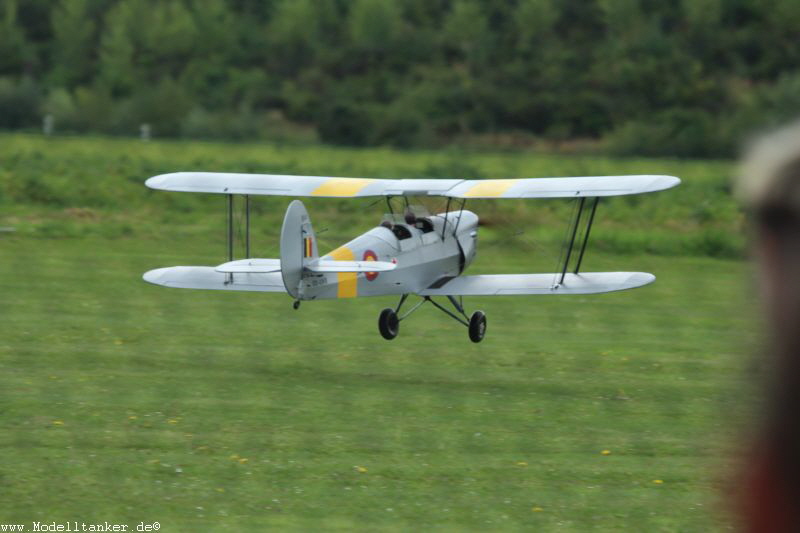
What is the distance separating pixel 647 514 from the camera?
29.0 feet

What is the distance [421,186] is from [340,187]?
142 centimetres

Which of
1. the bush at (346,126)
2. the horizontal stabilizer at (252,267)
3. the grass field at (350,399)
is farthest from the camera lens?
the bush at (346,126)

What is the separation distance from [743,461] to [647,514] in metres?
8.37

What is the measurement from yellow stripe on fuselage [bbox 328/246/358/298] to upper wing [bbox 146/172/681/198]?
1.52 meters

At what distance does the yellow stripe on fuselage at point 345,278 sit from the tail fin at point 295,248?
36 centimetres

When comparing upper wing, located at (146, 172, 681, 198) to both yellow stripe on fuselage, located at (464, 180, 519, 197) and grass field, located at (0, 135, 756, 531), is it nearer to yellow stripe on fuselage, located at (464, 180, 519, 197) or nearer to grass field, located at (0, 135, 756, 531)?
yellow stripe on fuselage, located at (464, 180, 519, 197)

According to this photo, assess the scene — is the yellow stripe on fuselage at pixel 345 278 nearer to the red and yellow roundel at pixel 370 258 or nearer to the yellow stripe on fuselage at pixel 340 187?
the red and yellow roundel at pixel 370 258

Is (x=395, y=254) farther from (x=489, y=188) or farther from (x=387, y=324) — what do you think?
(x=489, y=188)

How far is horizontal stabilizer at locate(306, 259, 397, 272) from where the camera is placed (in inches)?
525

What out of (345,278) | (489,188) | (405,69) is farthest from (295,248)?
(405,69)

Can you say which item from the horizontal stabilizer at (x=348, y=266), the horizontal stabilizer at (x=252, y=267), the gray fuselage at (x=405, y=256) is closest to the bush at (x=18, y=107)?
the gray fuselage at (x=405, y=256)

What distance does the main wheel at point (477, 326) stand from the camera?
16.2 meters

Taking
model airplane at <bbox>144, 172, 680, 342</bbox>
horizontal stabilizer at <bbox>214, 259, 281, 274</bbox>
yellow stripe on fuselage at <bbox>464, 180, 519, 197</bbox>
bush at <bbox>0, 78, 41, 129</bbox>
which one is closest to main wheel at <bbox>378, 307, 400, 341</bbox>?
model airplane at <bbox>144, 172, 680, 342</bbox>

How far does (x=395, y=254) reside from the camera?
14938mm
